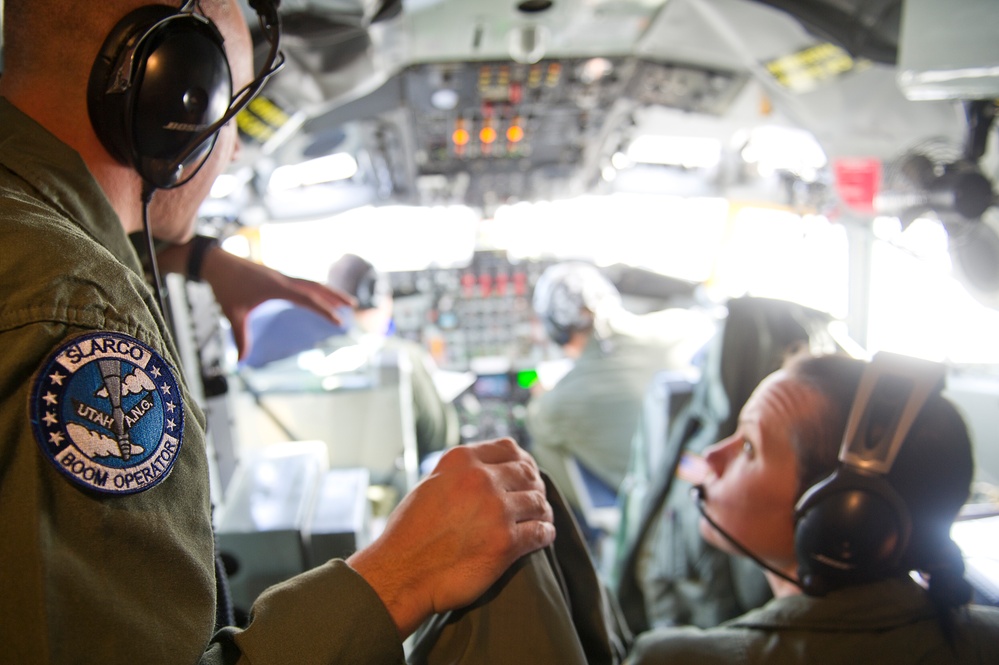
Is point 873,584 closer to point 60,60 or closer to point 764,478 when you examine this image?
point 764,478

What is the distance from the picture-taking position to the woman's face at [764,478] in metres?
1.07

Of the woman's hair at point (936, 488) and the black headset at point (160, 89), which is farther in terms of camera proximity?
the woman's hair at point (936, 488)

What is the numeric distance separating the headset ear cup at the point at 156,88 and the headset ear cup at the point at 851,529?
985 millimetres

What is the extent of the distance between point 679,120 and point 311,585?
3318 millimetres

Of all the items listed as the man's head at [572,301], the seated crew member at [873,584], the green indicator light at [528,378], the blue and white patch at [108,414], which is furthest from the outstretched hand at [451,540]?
the green indicator light at [528,378]

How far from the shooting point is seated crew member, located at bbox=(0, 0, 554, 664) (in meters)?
0.48

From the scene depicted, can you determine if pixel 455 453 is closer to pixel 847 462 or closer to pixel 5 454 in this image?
pixel 5 454

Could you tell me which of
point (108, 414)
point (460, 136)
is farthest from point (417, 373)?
point (108, 414)

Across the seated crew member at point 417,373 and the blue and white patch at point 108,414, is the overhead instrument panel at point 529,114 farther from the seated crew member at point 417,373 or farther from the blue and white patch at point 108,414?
the blue and white patch at point 108,414

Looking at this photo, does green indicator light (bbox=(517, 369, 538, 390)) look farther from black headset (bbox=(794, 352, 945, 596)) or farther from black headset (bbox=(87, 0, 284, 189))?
black headset (bbox=(87, 0, 284, 189))

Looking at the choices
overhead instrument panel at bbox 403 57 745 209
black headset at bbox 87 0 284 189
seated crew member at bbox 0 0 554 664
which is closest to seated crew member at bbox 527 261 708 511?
overhead instrument panel at bbox 403 57 745 209

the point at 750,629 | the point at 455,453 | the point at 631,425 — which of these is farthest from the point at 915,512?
the point at 631,425

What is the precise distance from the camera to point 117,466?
51cm

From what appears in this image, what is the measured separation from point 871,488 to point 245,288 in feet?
3.46
